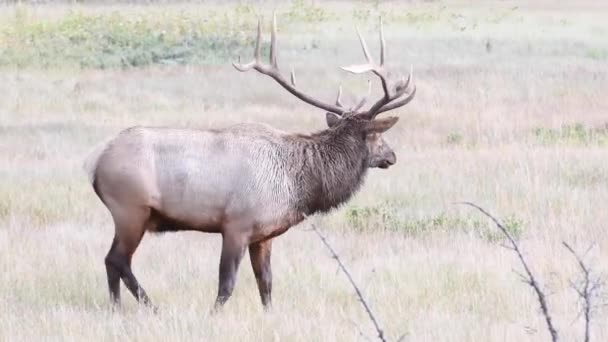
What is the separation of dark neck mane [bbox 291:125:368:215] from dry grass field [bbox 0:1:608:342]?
1.51 ft

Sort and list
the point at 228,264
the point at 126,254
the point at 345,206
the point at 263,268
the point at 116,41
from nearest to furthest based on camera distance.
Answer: the point at 228,264
the point at 126,254
the point at 263,268
the point at 345,206
the point at 116,41

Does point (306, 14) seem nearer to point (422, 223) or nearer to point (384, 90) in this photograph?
point (422, 223)

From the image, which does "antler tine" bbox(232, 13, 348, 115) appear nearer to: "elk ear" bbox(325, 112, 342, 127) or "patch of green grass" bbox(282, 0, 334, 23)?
"elk ear" bbox(325, 112, 342, 127)

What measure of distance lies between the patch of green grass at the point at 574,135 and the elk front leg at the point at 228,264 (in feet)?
23.6

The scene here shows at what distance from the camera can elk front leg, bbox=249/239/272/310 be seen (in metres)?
7.02

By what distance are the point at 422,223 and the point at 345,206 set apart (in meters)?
0.97

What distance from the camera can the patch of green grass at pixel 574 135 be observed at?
13.4m

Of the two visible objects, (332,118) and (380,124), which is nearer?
(380,124)

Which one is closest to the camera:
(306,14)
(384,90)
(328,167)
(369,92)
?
(328,167)

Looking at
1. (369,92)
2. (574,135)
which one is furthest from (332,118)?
(574,135)

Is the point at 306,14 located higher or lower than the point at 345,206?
lower

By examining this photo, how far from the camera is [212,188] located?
6.86 meters

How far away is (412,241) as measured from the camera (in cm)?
867

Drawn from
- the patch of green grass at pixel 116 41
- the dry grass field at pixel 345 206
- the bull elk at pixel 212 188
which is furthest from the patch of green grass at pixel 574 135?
the patch of green grass at pixel 116 41
